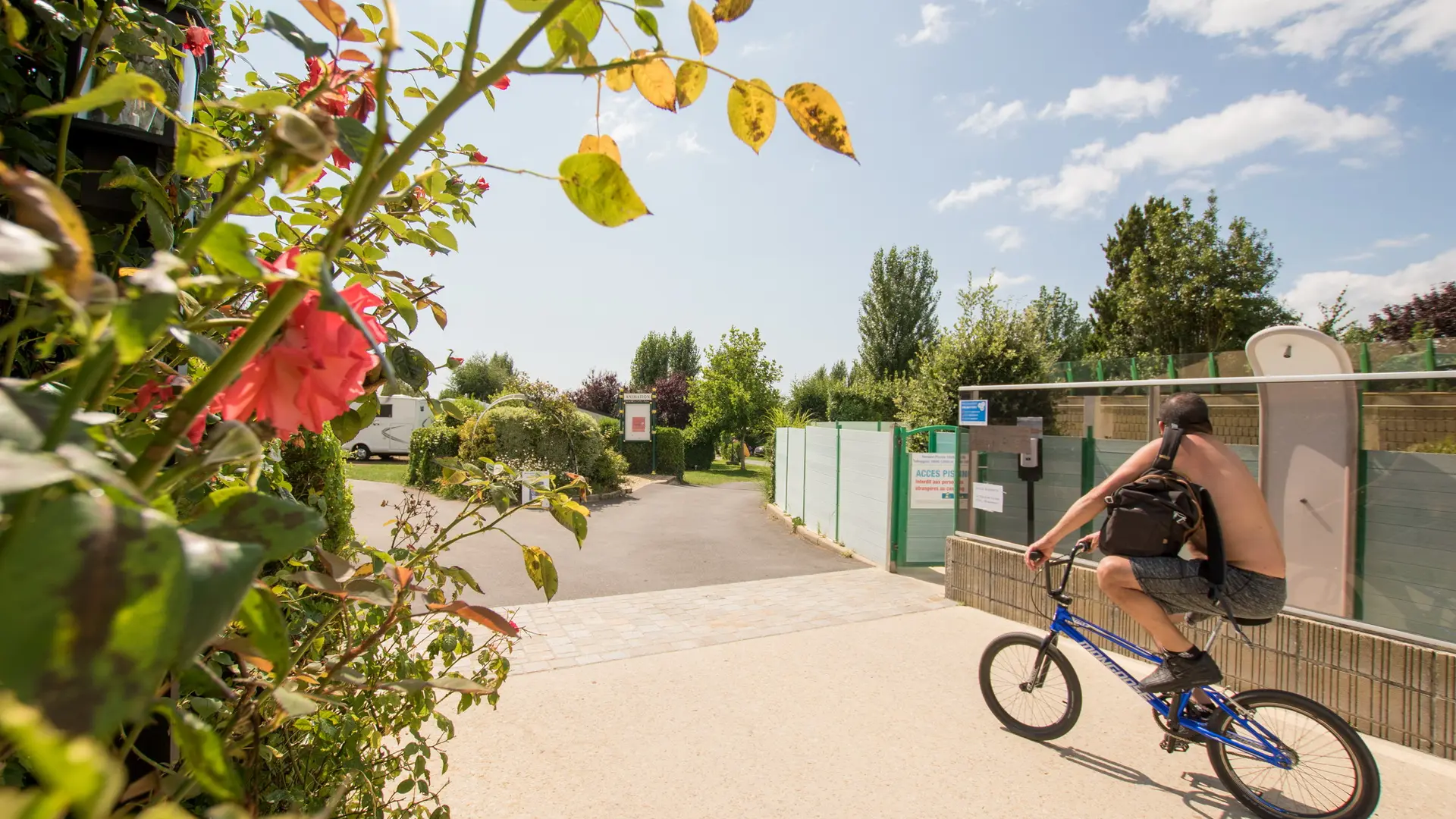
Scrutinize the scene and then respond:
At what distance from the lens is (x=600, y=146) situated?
0.70m

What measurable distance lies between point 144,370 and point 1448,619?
5269 millimetres

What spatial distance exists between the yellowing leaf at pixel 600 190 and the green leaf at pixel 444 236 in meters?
0.82

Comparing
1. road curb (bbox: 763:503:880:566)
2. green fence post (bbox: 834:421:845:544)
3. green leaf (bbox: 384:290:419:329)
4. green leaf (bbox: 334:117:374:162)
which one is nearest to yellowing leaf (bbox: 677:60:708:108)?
green leaf (bbox: 334:117:374:162)

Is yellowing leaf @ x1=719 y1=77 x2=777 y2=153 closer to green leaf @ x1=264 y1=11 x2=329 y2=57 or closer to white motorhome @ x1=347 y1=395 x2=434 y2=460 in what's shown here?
green leaf @ x1=264 y1=11 x2=329 y2=57

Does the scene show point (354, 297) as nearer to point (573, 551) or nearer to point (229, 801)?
Answer: point (229, 801)

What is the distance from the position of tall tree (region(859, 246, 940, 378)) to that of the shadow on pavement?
30323mm

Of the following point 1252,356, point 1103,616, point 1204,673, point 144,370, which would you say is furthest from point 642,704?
point 1252,356

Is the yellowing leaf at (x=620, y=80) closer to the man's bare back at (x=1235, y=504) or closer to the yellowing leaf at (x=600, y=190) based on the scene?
the yellowing leaf at (x=600, y=190)

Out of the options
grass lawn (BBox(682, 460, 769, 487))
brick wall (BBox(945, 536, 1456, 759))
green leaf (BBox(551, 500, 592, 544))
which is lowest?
grass lawn (BBox(682, 460, 769, 487))

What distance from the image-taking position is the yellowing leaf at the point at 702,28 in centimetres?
63

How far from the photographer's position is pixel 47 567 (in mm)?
245

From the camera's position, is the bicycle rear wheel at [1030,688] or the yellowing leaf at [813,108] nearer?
the yellowing leaf at [813,108]

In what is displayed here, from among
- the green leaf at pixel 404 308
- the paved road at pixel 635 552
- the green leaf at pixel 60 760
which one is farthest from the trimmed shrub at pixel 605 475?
the green leaf at pixel 60 760

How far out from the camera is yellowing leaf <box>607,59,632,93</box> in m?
0.77
